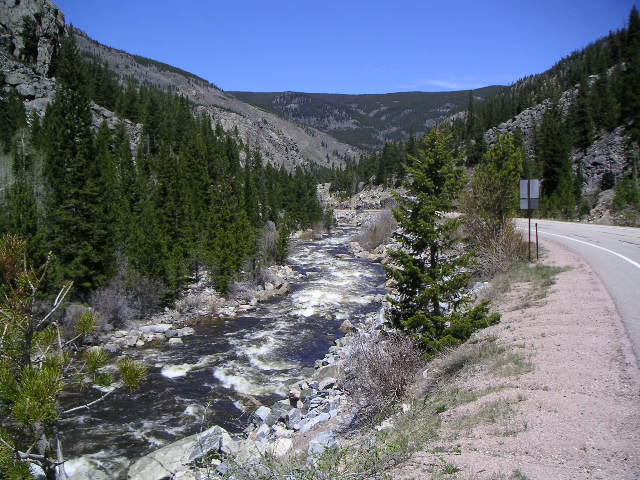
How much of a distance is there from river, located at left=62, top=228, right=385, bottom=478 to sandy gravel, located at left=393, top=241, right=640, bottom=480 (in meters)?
3.93

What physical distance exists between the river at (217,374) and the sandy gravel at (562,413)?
12.9ft

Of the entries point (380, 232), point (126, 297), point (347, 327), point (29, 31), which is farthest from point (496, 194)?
point (29, 31)

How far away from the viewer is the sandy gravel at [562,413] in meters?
5.25

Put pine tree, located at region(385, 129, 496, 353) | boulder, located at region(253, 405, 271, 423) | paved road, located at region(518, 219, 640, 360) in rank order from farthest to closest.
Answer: boulder, located at region(253, 405, 271, 423) < pine tree, located at region(385, 129, 496, 353) < paved road, located at region(518, 219, 640, 360)

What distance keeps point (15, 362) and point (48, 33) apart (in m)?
101

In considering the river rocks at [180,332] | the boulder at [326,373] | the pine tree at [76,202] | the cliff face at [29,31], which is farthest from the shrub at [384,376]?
the cliff face at [29,31]

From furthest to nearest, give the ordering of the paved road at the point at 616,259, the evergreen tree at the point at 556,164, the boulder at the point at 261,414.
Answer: the evergreen tree at the point at 556,164
the boulder at the point at 261,414
the paved road at the point at 616,259

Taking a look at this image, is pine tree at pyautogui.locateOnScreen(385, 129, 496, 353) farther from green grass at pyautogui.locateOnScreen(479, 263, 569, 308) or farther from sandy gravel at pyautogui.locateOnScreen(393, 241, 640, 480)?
green grass at pyautogui.locateOnScreen(479, 263, 569, 308)

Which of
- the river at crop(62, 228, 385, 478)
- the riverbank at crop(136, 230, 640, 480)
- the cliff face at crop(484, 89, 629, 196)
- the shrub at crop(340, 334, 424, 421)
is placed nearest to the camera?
the riverbank at crop(136, 230, 640, 480)

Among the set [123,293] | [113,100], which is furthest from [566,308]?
[113,100]

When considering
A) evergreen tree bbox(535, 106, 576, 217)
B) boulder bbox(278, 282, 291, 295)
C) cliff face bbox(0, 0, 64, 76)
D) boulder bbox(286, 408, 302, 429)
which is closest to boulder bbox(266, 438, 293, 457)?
boulder bbox(286, 408, 302, 429)

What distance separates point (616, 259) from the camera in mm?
16359

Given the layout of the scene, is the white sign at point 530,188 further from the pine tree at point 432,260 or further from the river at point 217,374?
the river at point 217,374

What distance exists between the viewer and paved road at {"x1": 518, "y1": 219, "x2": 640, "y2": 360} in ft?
33.8
